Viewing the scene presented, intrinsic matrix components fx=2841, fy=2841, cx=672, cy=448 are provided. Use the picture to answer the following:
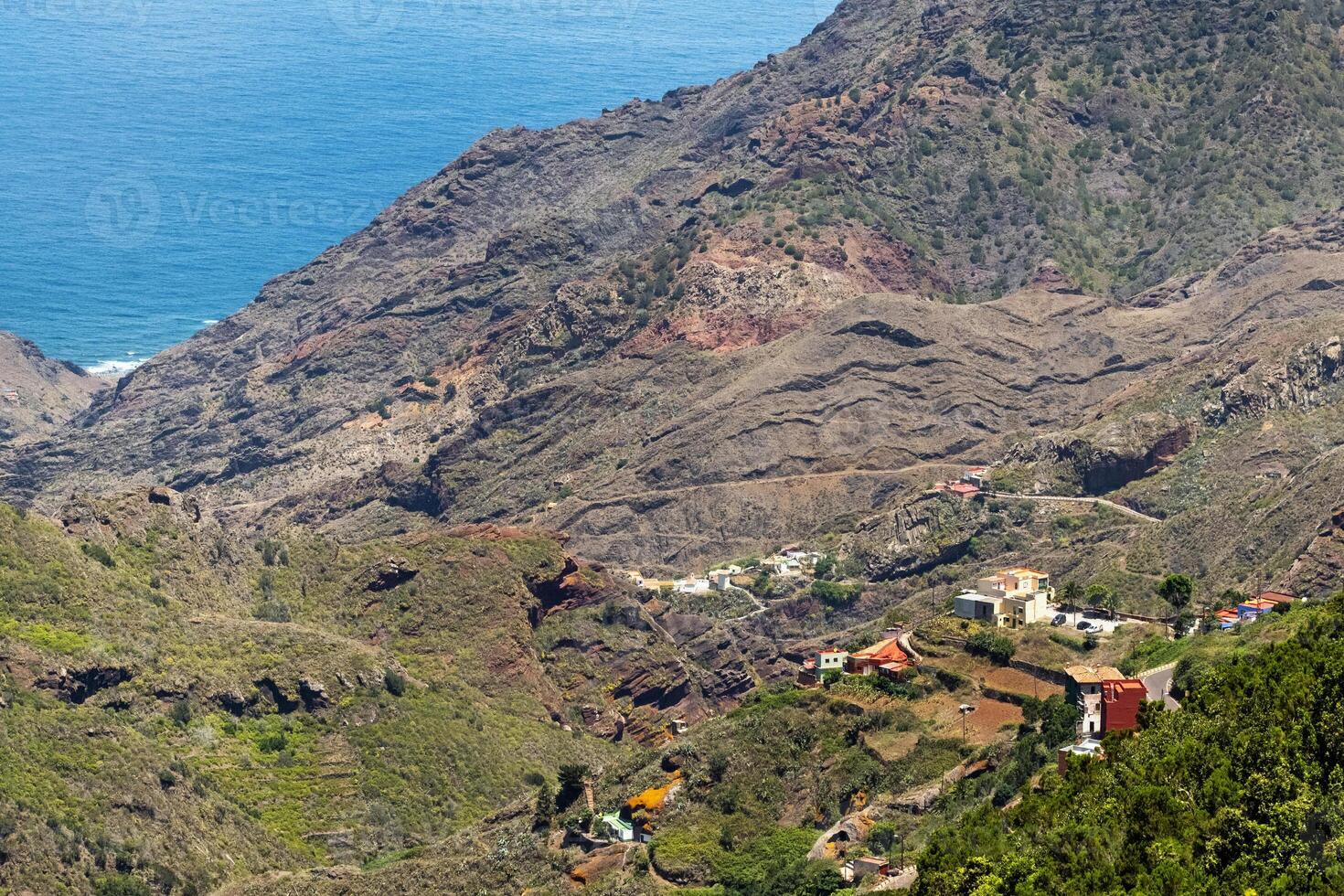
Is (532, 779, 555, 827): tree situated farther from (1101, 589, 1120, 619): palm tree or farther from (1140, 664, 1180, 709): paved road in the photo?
(1101, 589, 1120, 619): palm tree

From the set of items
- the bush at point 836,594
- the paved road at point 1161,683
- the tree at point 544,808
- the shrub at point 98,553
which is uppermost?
the shrub at point 98,553

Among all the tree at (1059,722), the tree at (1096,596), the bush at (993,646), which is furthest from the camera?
the tree at (1096,596)

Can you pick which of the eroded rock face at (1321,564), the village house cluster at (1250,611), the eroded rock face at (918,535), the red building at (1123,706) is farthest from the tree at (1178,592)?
the eroded rock face at (918,535)

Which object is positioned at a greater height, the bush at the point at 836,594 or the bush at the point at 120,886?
the bush at the point at 120,886

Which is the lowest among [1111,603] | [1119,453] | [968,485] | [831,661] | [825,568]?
[825,568]

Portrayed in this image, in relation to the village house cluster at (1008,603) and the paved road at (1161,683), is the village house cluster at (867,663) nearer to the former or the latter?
the village house cluster at (1008,603)

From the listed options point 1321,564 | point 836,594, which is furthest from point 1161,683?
point 836,594

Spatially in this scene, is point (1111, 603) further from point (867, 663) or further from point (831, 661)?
point (867, 663)
